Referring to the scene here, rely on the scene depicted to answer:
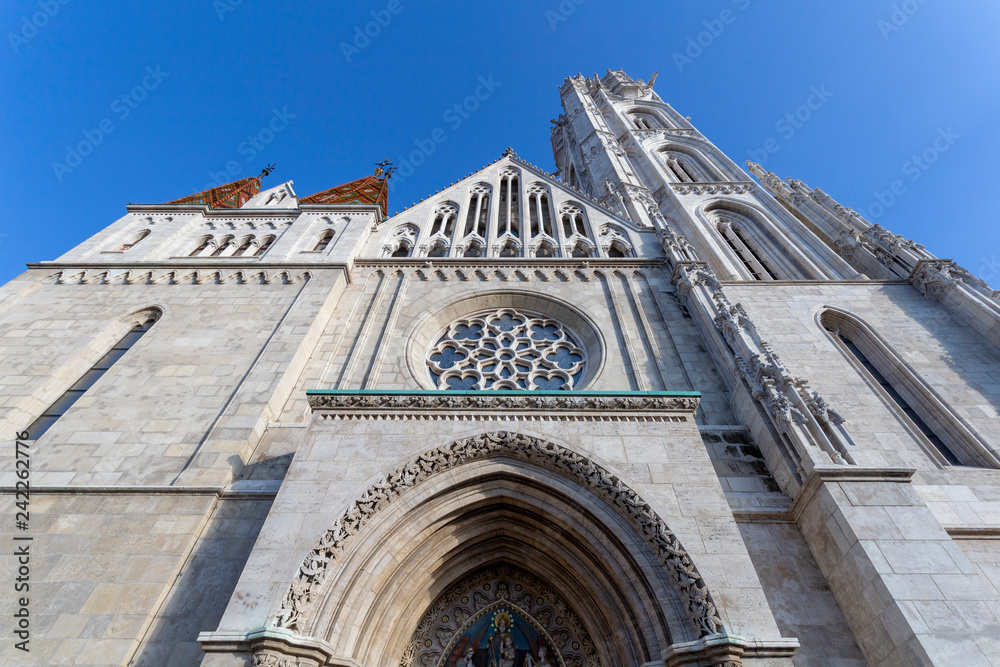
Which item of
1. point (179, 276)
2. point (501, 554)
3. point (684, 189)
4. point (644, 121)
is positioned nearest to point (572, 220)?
point (684, 189)

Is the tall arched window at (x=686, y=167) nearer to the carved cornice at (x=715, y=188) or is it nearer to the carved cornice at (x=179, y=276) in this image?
the carved cornice at (x=715, y=188)

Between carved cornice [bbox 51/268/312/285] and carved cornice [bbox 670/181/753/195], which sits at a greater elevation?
carved cornice [bbox 670/181/753/195]

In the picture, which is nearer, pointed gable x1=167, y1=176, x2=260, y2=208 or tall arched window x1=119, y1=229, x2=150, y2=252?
tall arched window x1=119, y1=229, x2=150, y2=252

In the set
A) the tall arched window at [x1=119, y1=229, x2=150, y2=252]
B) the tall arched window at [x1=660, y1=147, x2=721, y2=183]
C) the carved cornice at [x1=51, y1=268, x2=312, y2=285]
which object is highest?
the tall arched window at [x1=660, y1=147, x2=721, y2=183]

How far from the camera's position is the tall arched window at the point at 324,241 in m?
13.2

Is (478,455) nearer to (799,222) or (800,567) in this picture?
(800,567)

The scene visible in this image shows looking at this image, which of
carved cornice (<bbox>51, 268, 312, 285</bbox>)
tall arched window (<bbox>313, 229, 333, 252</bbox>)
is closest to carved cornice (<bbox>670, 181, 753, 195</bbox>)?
tall arched window (<bbox>313, 229, 333, 252</bbox>)

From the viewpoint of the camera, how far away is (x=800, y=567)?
20.5ft

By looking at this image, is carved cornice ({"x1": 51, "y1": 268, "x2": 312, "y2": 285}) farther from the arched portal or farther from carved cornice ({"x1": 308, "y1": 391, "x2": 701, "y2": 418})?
the arched portal

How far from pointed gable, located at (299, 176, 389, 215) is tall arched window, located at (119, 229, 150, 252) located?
5.04m

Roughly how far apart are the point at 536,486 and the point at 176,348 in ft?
24.2

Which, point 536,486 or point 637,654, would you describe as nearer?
point 637,654

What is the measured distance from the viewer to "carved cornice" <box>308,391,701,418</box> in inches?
281

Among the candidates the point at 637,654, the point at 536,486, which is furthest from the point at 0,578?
the point at 637,654
